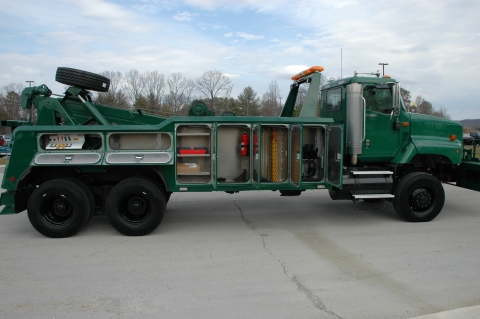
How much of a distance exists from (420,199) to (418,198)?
48mm

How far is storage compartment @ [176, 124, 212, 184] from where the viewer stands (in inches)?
267

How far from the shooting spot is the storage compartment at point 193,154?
267 inches

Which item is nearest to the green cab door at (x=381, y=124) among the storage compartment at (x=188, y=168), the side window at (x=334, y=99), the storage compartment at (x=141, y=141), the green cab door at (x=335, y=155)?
the side window at (x=334, y=99)

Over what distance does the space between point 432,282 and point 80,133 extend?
579 cm

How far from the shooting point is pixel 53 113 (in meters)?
7.02

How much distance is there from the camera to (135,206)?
670 centimetres

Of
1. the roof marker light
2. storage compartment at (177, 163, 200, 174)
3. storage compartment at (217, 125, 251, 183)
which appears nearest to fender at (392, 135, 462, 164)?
the roof marker light

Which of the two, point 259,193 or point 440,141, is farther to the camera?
point 259,193

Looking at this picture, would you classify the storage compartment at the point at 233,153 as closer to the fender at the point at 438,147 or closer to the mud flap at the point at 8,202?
the fender at the point at 438,147

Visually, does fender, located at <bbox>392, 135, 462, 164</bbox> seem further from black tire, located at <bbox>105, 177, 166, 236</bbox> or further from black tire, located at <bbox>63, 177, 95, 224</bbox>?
black tire, located at <bbox>63, 177, 95, 224</bbox>

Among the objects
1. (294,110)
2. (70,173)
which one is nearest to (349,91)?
(294,110)

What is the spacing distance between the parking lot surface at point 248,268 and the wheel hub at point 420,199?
14.0 inches

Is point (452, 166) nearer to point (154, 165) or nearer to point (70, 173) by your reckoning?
point (154, 165)

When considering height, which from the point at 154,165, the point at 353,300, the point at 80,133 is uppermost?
the point at 80,133
